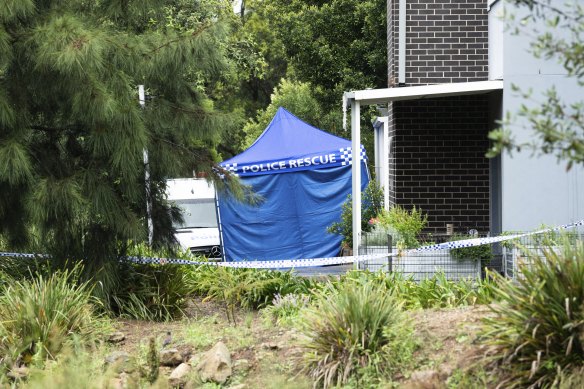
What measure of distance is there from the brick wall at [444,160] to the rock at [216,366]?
7.20 m

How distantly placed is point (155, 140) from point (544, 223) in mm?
4901

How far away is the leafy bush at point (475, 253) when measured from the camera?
11773 mm

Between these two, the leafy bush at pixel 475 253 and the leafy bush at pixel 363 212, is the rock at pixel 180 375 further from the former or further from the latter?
the leafy bush at pixel 363 212

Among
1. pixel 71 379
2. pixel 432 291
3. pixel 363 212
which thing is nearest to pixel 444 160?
pixel 363 212

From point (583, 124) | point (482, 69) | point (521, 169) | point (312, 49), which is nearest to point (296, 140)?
point (312, 49)

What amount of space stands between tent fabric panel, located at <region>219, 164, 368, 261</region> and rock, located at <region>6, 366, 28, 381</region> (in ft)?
39.7

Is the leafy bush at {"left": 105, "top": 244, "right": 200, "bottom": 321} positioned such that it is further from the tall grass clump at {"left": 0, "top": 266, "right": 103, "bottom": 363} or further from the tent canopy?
the tent canopy

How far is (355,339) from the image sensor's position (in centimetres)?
707

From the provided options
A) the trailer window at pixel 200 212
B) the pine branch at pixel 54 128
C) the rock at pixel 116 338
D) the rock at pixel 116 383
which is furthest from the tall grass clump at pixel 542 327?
the trailer window at pixel 200 212

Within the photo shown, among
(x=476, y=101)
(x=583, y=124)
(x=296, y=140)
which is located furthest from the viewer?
(x=296, y=140)

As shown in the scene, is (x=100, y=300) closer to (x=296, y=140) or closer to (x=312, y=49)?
(x=296, y=140)

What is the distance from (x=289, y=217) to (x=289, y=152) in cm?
143

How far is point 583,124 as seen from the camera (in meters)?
4.26

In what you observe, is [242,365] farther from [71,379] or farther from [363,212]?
[363,212]
